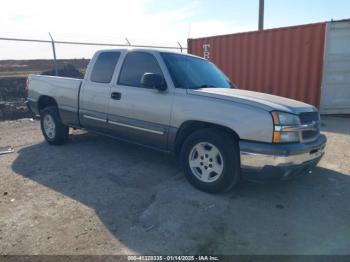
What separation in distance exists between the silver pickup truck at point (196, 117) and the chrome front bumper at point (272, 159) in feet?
0.04

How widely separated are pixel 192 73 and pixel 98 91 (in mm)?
1665

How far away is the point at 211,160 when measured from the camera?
4.25 metres

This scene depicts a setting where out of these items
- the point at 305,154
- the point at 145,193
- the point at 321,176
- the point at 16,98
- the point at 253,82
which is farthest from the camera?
the point at 16,98

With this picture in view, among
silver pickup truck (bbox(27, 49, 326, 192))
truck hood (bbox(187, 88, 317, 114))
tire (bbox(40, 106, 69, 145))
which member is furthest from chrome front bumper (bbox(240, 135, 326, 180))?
tire (bbox(40, 106, 69, 145))

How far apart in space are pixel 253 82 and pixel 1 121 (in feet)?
26.1

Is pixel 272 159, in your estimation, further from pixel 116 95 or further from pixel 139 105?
pixel 116 95

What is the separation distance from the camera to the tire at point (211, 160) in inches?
158

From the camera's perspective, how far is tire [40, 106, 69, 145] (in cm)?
643

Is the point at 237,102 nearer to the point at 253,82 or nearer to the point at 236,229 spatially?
the point at 236,229

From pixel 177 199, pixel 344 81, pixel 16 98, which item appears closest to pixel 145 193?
pixel 177 199

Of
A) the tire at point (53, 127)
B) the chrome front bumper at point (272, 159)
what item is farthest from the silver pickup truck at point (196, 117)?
the tire at point (53, 127)

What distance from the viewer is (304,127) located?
3998 mm

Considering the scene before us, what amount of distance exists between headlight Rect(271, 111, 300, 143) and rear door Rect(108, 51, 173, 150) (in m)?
1.47

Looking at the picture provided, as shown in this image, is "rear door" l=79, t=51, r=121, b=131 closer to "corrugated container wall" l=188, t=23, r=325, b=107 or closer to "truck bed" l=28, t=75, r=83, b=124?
"truck bed" l=28, t=75, r=83, b=124
